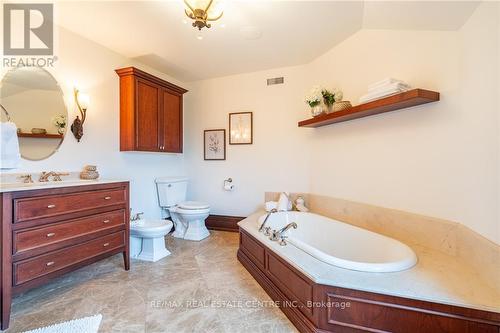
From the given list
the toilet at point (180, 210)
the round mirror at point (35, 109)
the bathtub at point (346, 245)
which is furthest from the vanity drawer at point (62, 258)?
the bathtub at point (346, 245)

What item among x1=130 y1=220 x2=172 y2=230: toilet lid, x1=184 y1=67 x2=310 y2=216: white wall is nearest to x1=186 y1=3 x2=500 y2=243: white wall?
x1=184 y1=67 x2=310 y2=216: white wall

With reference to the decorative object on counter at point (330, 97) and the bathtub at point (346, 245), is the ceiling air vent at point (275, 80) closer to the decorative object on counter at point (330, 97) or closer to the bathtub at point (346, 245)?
the decorative object on counter at point (330, 97)

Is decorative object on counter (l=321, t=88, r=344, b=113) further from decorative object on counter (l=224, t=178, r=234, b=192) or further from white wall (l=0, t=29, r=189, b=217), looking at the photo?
white wall (l=0, t=29, r=189, b=217)

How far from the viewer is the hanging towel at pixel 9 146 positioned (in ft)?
5.89

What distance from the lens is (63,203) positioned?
1.89m

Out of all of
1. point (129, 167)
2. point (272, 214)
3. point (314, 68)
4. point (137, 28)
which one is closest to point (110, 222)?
point (129, 167)

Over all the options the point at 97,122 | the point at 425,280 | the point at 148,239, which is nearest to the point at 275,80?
the point at 97,122

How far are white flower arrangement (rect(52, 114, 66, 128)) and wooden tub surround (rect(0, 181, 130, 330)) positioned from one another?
0.75 metres

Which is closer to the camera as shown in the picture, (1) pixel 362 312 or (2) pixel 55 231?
(1) pixel 362 312

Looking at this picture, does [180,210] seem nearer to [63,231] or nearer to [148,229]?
[148,229]

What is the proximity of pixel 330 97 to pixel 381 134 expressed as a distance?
71cm

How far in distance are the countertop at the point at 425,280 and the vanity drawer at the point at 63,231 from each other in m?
1.67

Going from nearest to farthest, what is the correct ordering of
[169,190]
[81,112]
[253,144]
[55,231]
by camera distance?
[55,231] < [81,112] < [169,190] < [253,144]

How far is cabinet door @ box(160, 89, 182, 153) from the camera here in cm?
332
